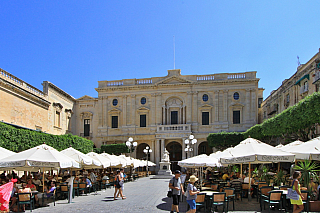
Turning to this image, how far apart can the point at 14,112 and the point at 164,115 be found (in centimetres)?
2089

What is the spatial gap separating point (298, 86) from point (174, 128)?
17071 mm

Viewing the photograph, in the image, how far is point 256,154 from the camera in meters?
11.8

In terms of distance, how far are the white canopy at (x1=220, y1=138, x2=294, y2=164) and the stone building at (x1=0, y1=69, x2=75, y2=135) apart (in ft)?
66.8

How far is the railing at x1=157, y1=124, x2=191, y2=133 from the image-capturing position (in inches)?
1646

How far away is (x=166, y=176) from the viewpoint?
32.4 metres

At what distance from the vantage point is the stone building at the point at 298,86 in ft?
84.2

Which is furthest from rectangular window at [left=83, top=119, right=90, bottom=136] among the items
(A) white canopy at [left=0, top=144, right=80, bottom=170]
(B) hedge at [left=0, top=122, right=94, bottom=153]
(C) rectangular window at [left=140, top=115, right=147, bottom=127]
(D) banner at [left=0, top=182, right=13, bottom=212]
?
(D) banner at [left=0, top=182, right=13, bottom=212]

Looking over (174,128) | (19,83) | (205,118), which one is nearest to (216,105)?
(205,118)

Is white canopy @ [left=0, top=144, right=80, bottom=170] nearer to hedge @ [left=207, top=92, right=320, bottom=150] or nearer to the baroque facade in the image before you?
hedge @ [left=207, top=92, right=320, bottom=150]

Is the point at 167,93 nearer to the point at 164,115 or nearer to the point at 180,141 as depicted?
the point at 164,115

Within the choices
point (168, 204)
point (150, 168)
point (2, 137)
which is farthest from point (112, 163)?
point (150, 168)

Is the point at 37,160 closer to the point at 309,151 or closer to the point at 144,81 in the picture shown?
the point at 309,151

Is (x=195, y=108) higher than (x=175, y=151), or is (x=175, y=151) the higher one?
(x=195, y=108)

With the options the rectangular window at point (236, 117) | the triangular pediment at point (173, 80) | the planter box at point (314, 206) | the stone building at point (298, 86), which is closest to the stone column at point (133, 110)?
the triangular pediment at point (173, 80)
